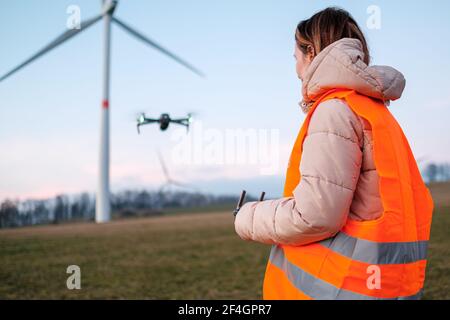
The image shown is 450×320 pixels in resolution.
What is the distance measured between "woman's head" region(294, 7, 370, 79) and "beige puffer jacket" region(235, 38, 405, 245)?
188 millimetres

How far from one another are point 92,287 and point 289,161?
30.3ft

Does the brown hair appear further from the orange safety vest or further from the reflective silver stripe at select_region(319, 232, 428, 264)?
the reflective silver stripe at select_region(319, 232, 428, 264)

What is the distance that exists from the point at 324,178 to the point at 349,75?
22.0 inches

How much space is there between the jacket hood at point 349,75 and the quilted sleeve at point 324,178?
0.38 ft

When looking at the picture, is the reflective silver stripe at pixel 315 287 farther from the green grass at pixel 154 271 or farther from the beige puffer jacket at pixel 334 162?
the green grass at pixel 154 271

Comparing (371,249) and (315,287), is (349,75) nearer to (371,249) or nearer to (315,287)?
(371,249)

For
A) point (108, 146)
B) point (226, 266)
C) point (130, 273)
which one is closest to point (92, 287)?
point (130, 273)

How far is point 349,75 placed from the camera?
2.32 meters

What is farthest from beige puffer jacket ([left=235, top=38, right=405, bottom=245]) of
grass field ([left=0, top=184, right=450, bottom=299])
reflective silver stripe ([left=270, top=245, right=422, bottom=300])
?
grass field ([left=0, top=184, right=450, bottom=299])

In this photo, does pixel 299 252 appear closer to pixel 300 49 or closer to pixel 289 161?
pixel 289 161

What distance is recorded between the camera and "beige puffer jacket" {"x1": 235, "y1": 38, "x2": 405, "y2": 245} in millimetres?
2232

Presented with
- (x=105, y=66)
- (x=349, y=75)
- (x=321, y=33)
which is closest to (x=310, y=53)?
(x=321, y=33)

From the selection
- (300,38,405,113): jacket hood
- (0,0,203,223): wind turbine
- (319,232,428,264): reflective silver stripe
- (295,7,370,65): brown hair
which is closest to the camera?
(319,232,428,264): reflective silver stripe
